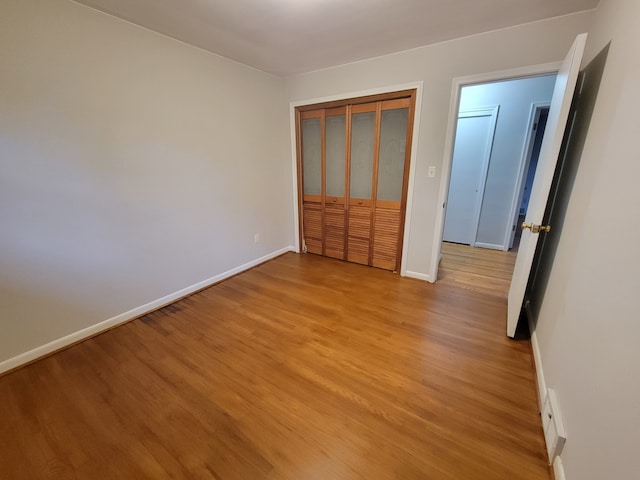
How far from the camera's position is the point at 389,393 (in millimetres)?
1465

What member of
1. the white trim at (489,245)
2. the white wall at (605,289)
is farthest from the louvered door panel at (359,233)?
the white trim at (489,245)

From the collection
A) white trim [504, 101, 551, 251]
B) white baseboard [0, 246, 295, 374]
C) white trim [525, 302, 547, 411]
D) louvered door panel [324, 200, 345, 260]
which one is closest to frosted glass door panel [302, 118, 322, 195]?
louvered door panel [324, 200, 345, 260]

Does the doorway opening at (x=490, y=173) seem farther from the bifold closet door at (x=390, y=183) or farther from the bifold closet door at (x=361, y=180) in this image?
the bifold closet door at (x=361, y=180)

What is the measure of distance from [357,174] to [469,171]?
78.1 inches

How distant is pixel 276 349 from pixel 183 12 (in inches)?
96.8

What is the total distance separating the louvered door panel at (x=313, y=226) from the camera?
138 inches

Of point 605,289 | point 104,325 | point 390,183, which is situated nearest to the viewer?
point 605,289

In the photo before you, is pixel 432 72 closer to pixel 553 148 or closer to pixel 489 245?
pixel 553 148

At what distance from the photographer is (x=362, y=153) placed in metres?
2.96

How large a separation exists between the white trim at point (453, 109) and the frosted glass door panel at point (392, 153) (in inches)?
16.8

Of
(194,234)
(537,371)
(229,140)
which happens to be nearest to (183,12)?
(229,140)

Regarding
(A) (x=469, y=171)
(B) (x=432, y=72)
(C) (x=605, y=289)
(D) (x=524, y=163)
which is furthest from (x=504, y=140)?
(C) (x=605, y=289)

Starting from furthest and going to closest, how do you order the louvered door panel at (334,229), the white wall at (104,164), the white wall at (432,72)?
the louvered door panel at (334,229) → the white wall at (432,72) → the white wall at (104,164)

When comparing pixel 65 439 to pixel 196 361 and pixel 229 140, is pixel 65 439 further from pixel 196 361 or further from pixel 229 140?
pixel 229 140
